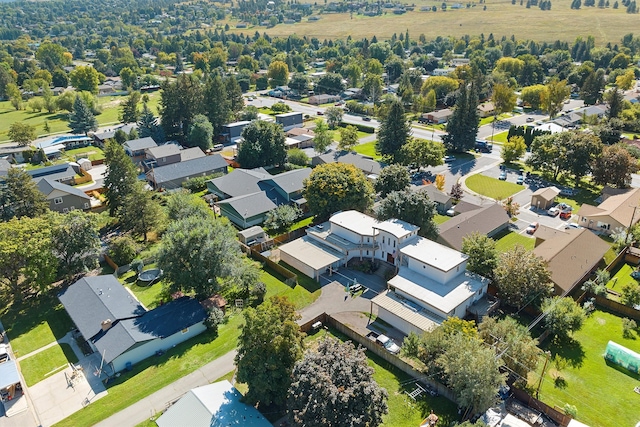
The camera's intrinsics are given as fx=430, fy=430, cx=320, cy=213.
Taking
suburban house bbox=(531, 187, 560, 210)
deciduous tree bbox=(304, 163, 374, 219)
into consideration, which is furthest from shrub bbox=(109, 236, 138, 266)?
suburban house bbox=(531, 187, 560, 210)

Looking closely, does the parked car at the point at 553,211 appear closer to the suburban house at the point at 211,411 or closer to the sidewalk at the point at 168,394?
the sidewalk at the point at 168,394

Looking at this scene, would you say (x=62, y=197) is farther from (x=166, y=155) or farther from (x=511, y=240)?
(x=511, y=240)

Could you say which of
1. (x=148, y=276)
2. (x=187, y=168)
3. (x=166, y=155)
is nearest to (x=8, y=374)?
(x=148, y=276)

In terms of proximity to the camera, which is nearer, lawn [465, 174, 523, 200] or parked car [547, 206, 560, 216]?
parked car [547, 206, 560, 216]

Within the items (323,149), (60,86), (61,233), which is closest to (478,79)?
(323,149)

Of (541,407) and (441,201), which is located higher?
(541,407)

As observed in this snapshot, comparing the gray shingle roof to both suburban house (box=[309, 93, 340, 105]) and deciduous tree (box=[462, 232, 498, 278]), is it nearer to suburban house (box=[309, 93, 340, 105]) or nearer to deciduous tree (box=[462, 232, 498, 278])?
deciduous tree (box=[462, 232, 498, 278])
